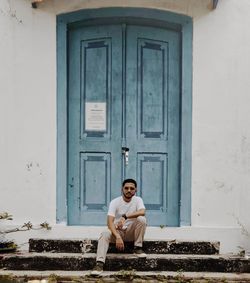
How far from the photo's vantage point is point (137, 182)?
706 centimetres

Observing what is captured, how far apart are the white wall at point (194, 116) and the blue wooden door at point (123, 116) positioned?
1.08 feet

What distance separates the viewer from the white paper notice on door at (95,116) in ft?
23.1

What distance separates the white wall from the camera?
6738mm

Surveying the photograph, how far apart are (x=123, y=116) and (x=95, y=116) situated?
387mm

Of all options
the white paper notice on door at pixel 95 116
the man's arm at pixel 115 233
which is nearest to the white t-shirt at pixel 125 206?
the man's arm at pixel 115 233

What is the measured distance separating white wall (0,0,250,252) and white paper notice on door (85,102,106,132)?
48 cm

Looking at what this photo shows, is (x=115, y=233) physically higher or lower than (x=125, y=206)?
lower

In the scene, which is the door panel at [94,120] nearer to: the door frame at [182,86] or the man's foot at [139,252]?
the door frame at [182,86]

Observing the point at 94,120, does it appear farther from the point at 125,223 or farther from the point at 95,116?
the point at 125,223

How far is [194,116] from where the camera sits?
22.3 ft

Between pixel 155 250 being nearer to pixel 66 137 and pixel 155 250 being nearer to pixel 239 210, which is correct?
pixel 239 210

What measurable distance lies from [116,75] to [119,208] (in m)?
1.84

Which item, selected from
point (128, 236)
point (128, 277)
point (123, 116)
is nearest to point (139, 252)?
point (128, 236)

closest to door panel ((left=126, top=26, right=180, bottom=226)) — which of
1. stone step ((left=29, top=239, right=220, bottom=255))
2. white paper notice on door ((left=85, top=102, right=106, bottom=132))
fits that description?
white paper notice on door ((left=85, top=102, right=106, bottom=132))
